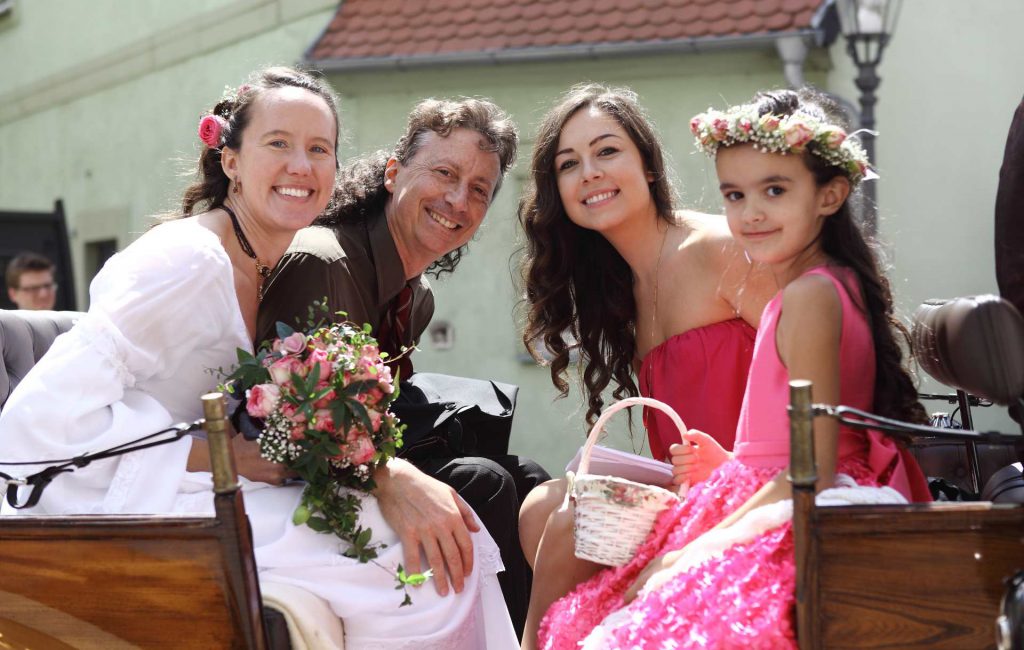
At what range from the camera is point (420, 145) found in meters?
4.42

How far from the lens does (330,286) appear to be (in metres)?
3.80

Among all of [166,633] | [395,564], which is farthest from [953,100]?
[166,633]

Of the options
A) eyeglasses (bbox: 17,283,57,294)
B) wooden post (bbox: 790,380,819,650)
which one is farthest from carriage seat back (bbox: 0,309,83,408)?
Result: eyeglasses (bbox: 17,283,57,294)

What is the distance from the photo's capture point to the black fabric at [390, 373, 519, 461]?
3.93m

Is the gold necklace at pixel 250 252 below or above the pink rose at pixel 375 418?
above

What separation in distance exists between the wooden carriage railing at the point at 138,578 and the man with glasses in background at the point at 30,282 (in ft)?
18.0

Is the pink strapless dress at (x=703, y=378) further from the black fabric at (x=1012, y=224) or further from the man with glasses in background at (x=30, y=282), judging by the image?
the man with glasses in background at (x=30, y=282)

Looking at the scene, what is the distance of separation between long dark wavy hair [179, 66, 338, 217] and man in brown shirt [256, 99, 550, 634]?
0.28 m

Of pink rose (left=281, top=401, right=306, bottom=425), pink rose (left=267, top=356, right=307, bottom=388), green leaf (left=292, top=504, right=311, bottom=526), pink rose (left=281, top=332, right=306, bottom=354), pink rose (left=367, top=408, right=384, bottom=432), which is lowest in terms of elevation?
green leaf (left=292, top=504, right=311, bottom=526)

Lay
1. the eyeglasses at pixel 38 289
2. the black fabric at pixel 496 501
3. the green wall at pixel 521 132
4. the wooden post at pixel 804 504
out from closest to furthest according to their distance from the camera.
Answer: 1. the wooden post at pixel 804 504
2. the black fabric at pixel 496 501
3. the eyeglasses at pixel 38 289
4. the green wall at pixel 521 132

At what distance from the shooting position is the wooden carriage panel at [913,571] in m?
2.40

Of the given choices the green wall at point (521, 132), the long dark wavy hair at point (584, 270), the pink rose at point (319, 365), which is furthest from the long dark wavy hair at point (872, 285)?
the green wall at point (521, 132)

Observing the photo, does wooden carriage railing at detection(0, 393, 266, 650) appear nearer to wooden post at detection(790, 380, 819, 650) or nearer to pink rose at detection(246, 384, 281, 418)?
pink rose at detection(246, 384, 281, 418)

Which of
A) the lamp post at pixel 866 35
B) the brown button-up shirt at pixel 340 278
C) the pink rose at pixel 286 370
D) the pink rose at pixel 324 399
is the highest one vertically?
the lamp post at pixel 866 35
